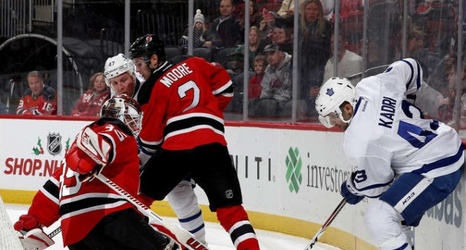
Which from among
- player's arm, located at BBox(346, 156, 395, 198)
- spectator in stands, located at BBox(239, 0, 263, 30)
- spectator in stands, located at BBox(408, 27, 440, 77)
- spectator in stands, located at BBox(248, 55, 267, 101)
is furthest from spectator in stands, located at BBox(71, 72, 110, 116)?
player's arm, located at BBox(346, 156, 395, 198)

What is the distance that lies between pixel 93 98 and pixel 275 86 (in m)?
2.04

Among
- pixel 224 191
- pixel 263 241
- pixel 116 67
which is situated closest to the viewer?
pixel 116 67

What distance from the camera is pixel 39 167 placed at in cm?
912

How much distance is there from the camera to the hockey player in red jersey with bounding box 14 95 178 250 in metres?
4.00

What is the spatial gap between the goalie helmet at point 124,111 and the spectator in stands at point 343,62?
261cm

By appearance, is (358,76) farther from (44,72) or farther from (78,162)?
(44,72)

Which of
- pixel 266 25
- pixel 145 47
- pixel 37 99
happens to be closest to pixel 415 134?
pixel 145 47

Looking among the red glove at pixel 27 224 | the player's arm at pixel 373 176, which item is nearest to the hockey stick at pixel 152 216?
the red glove at pixel 27 224

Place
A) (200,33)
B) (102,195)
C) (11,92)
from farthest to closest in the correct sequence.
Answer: (11,92)
(200,33)
(102,195)

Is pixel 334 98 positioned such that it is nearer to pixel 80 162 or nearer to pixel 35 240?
pixel 80 162

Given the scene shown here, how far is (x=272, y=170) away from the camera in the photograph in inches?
299

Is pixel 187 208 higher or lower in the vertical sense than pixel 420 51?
lower

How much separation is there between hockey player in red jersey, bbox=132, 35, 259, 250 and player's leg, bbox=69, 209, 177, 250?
1.14 metres

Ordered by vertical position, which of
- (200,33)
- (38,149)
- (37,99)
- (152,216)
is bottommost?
(38,149)
